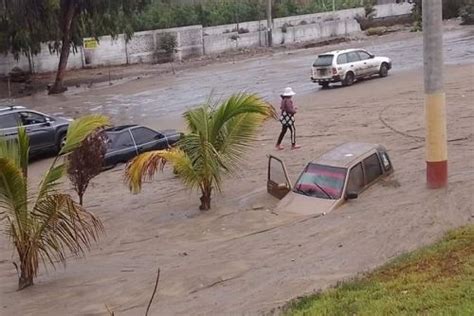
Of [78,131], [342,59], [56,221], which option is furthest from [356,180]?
[342,59]

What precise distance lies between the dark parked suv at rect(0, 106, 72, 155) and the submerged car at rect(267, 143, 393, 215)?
10028 mm

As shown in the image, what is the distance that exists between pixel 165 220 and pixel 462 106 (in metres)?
14.1

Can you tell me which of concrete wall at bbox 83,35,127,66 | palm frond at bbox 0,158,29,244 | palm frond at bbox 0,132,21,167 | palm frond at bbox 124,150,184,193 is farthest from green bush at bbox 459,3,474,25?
palm frond at bbox 0,158,29,244

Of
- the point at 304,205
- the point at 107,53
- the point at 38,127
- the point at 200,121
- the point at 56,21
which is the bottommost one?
the point at 304,205

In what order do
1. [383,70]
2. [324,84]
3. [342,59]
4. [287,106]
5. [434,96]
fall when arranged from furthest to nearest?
[383,70] < [324,84] < [342,59] < [287,106] < [434,96]

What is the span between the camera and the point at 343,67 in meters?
35.4

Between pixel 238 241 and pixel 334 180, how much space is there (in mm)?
Result: 2472

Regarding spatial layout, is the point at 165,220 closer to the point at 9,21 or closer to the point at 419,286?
the point at 419,286

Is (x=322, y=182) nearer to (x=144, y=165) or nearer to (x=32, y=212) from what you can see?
(x=144, y=165)

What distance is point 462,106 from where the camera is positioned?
1048 inches

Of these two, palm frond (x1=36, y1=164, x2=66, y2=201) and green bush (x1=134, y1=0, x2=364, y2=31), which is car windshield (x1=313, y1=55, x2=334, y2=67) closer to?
palm frond (x1=36, y1=164, x2=66, y2=201)

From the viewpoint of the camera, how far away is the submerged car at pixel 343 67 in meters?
35.3

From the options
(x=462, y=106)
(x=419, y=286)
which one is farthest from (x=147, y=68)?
(x=419, y=286)

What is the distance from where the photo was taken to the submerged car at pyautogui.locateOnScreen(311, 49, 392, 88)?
116 feet
